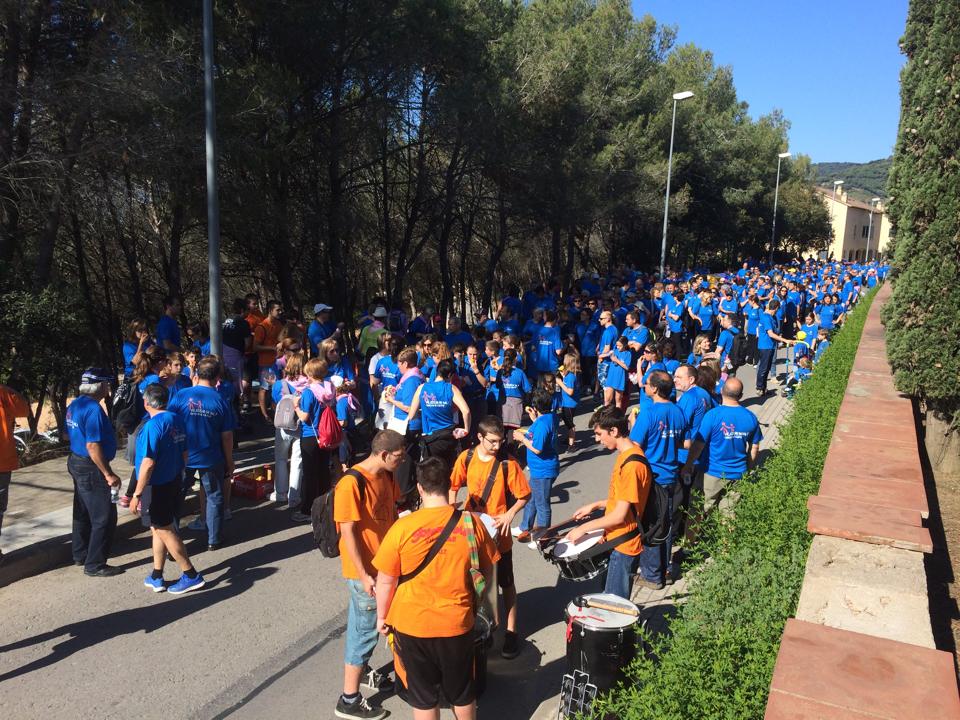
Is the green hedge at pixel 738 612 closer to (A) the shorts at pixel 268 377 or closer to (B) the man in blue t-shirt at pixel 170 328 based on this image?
(A) the shorts at pixel 268 377

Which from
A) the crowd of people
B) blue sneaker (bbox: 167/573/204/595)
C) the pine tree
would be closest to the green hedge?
the crowd of people

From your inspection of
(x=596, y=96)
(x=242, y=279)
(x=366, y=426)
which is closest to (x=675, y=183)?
(x=596, y=96)

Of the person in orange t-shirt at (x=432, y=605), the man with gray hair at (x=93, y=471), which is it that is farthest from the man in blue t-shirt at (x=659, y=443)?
the man with gray hair at (x=93, y=471)

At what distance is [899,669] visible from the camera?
127 inches

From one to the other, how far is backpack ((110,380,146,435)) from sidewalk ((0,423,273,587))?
0.89 metres

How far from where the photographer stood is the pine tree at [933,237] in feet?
26.6

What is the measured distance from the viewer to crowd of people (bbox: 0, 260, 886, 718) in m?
3.79

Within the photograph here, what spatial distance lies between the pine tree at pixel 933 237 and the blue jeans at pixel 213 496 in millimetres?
7444

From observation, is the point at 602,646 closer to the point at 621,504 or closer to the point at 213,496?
the point at 621,504

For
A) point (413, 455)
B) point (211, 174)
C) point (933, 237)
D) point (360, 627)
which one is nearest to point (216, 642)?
point (360, 627)

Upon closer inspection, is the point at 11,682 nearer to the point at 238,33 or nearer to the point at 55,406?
the point at 55,406

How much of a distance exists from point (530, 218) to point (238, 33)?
422 inches

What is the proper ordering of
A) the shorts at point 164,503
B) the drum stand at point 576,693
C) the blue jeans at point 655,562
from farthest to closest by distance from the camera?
the blue jeans at point 655,562
the shorts at point 164,503
the drum stand at point 576,693

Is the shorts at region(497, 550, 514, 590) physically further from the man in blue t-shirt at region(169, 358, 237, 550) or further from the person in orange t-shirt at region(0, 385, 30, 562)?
the person in orange t-shirt at region(0, 385, 30, 562)
